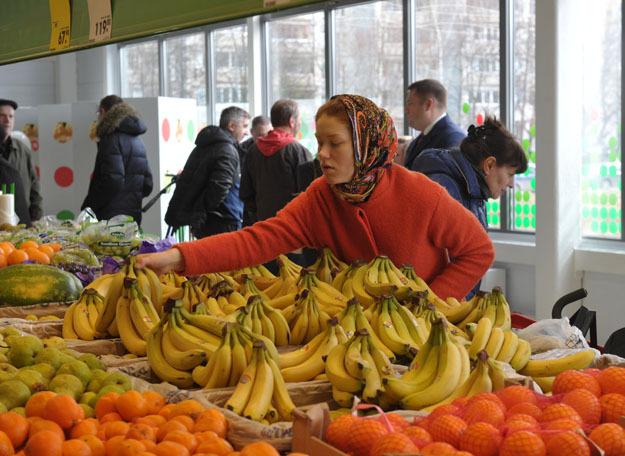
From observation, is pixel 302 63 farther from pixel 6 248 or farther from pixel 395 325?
pixel 395 325

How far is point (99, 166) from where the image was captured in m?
6.63

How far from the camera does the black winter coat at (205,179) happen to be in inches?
250

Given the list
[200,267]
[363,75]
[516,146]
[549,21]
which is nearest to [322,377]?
[200,267]

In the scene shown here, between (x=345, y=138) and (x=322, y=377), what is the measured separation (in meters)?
0.87

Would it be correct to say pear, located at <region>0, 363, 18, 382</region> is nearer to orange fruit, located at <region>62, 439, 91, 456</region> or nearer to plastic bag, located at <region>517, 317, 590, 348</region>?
orange fruit, located at <region>62, 439, 91, 456</region>

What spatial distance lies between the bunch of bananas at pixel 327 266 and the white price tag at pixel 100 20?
1.11m

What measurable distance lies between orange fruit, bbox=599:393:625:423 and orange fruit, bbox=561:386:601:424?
0.04ft

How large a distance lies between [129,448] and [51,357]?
2.24 ft

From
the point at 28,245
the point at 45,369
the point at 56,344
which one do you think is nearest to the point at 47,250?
the point at 28,245

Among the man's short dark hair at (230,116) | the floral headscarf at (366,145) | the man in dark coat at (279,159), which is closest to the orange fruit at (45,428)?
the floral headscarf at (366,145)

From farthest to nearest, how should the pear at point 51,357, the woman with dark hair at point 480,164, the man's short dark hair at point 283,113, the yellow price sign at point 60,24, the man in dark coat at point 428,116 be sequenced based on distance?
the man's short dark hair at point 283,113
the man in dark coat at point 428,116
the woman with dark hair at point 480,164
the yellow price sign at point 60,24
the pear at point 51,357

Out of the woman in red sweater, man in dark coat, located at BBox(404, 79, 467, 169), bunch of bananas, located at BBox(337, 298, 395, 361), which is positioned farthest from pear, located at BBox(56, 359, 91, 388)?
man in dark coat, located at BBox(404, 79, 467, 169)

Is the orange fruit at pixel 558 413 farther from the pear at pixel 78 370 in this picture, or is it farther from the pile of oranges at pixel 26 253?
the pile of oranges at pixel 26 253

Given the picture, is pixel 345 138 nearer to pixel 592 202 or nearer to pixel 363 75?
pixel 592 202
